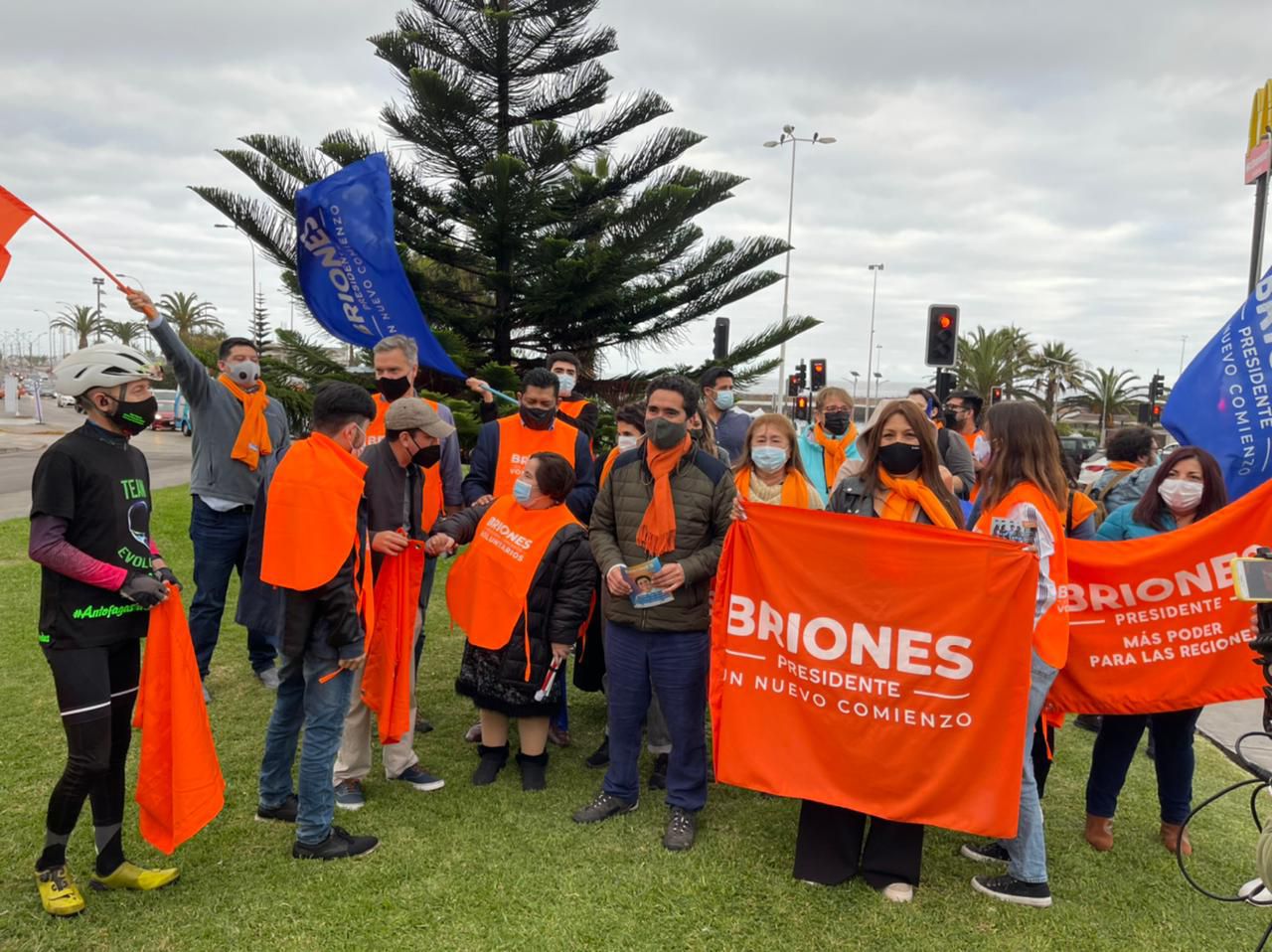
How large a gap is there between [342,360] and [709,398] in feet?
19.1

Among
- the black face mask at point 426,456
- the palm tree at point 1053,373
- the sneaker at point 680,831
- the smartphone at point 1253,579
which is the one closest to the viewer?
the smartphone at point 1253,579

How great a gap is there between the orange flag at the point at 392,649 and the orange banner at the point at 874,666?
132 centimetres

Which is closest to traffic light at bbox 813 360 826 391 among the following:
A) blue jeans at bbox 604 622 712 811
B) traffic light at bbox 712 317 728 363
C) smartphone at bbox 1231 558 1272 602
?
traffic light at bbox 712 317 728 363

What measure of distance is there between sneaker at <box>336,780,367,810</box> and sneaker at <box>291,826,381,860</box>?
1.13 feet

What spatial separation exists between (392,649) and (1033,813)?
100 inches

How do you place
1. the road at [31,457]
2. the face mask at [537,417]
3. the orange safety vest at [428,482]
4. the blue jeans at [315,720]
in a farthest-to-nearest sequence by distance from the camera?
the road at [31,457] → the face mask at [537,417] → the orange safety vest at [428,482] → the blue jeans at [315,720]

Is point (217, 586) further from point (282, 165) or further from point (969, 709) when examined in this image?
point (282, 165)

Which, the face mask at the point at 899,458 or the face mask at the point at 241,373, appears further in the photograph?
the face mask at the point at 241,373

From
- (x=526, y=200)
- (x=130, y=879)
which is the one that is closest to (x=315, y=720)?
(x=130, y=879)

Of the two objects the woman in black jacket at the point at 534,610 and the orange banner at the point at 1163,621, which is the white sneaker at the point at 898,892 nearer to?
the orange banner at the point at 1163,621

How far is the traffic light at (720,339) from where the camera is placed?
10.8 m

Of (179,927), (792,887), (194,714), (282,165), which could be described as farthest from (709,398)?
(282,165)

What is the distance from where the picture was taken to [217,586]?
15.6ft

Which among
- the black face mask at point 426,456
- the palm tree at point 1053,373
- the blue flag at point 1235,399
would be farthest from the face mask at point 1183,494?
the palm tree at point 1053,373
